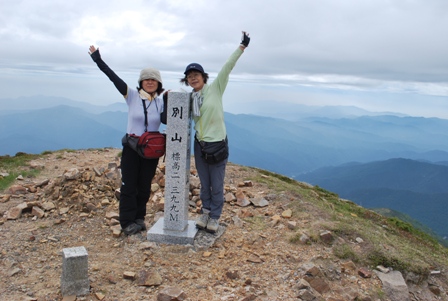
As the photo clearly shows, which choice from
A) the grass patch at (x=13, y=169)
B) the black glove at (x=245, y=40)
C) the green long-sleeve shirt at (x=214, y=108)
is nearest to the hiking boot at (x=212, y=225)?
the green long-sleeve shirt at (x=214, y=108)

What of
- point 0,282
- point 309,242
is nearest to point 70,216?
point 0,282

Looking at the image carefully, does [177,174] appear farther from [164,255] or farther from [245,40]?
[245,40]

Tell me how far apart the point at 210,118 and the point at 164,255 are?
2.69 metres

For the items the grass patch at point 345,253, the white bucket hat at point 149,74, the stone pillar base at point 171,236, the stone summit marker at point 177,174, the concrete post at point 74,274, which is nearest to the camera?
the concrete post at point 74,274

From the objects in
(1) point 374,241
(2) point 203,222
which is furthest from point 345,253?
(2) point 203,222

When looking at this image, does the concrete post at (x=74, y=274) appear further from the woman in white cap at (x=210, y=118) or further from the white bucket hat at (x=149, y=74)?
the white bucket hat at (x=149, y=74)

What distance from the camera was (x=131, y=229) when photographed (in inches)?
274

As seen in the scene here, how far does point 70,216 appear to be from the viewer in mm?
7977

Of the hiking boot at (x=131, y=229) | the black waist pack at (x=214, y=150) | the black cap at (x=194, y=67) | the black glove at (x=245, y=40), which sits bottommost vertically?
the hiking boot at (x=131, y=229)

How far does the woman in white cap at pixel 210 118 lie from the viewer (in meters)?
5.89

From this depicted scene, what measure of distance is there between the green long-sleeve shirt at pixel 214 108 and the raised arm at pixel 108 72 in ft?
4.61

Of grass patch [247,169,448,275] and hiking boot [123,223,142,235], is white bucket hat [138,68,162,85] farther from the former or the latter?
grass patch [247,169,448,275]

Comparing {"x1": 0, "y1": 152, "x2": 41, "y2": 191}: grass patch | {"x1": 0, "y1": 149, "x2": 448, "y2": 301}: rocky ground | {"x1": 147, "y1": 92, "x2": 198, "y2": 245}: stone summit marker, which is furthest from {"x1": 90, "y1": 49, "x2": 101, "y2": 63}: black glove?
{"x1": 0, "y1": 152, "x2": 41, "y2": 191}: grass patch

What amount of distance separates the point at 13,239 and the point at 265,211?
5.58m
